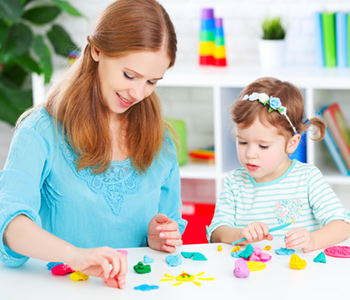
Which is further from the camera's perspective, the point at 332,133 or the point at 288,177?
the point at 332,133

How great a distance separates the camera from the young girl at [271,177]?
1738 mm

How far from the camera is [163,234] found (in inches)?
58.9

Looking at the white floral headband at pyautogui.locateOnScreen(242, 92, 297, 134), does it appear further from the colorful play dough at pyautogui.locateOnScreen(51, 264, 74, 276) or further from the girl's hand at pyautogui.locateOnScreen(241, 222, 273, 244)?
the colorful play dough at pyautogui.locateOnScreen(51, 264, 74, 276)

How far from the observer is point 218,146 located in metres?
3.23

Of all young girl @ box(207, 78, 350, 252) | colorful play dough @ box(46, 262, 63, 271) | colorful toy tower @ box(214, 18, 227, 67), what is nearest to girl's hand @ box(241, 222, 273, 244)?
young girl @ box(207, 78, 350, 252)

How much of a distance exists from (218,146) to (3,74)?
1.55m

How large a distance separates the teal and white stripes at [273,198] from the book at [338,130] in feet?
4.05

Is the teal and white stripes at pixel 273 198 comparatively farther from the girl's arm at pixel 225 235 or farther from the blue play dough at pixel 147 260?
the blue play dough at pixel 147 260

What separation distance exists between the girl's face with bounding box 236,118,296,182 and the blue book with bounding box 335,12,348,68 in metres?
1.48

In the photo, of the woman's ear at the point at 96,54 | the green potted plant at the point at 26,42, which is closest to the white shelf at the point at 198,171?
the green potted plant at the point at 26,42

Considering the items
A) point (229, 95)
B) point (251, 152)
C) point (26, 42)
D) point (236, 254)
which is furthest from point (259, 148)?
point (26, 42)

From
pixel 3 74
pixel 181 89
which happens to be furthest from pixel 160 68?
pixel 3 74

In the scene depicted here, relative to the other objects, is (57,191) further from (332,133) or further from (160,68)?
(332,133)

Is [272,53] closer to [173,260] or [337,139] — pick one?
[337,139]
